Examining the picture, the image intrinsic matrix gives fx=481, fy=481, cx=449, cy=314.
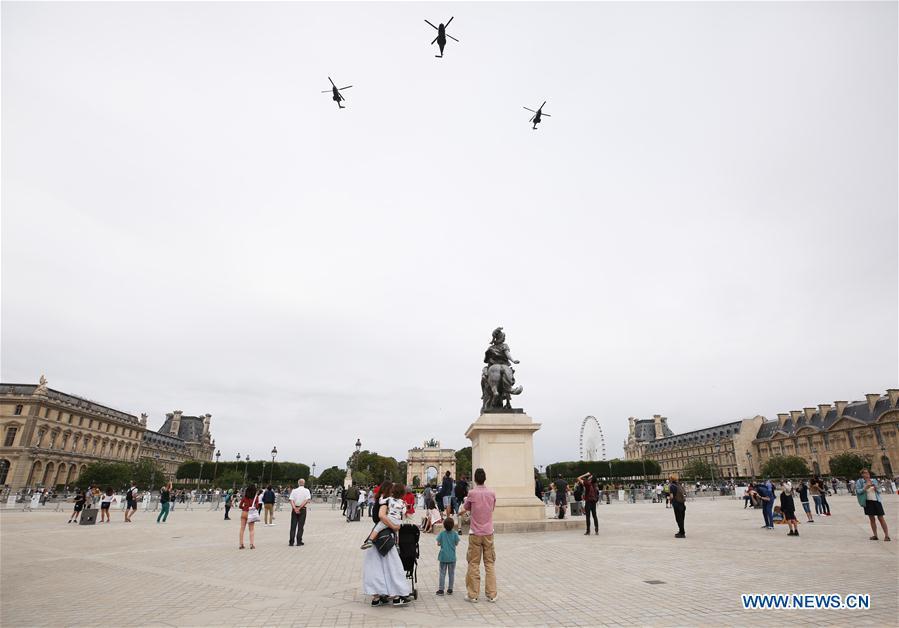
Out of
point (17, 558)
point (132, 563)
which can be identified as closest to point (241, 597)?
point (132, 563)

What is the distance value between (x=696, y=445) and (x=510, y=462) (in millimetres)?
133118

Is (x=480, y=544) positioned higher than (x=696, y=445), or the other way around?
(x=696, y=445)

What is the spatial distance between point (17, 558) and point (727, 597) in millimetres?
15892

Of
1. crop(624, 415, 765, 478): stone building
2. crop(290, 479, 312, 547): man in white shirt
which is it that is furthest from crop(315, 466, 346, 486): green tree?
crop(290, 479, 312, 547): man in white shirt

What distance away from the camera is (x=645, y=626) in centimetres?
588

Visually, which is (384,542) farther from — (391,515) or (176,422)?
(176,422)

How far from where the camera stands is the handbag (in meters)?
7.24

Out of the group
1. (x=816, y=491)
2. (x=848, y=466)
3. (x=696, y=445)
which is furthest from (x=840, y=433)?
(x=816, y=491)

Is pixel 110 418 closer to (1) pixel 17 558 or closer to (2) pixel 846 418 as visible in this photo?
(1) pixel 17 558

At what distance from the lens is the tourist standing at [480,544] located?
23.6 feet

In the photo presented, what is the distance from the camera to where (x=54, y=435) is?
83062mm

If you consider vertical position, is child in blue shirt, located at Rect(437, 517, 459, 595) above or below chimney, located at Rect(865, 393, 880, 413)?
below

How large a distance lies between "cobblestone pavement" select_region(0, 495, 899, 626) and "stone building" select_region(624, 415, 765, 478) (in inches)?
3354

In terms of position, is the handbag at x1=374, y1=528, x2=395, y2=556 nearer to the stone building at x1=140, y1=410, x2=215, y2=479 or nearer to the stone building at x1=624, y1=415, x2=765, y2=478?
the stone building at x1=624, y1=415, x2=765, y2=478
